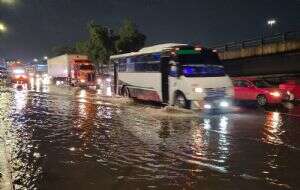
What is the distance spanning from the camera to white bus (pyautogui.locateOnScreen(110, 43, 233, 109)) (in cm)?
2034

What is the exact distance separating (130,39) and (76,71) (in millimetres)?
9299

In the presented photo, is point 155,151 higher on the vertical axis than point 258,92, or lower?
lower

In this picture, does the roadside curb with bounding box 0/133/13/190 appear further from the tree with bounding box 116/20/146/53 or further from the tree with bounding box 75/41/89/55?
the tree with bounding box 75/41/89/55

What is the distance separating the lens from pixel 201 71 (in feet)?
69.2

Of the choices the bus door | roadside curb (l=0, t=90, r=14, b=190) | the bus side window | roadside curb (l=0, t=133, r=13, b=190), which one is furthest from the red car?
roadside curb (l=0, t=133, r=13, b=190)

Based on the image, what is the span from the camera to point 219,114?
67.2 feet

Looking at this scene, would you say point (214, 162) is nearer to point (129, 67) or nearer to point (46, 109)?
point (46, 109)

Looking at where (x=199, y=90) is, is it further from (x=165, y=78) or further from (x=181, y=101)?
(x=165, y=78)

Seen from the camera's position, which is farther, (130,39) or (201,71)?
(130,39)

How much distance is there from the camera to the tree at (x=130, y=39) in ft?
178

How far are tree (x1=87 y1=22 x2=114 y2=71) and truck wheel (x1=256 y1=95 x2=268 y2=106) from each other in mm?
33604

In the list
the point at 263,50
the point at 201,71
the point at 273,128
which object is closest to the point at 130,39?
the point at 263,50

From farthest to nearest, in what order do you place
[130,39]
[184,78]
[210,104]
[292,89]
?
[130,39] < [292,89] < [184,78] < [210,104]

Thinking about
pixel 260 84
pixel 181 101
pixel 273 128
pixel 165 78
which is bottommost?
pixel 273 128
